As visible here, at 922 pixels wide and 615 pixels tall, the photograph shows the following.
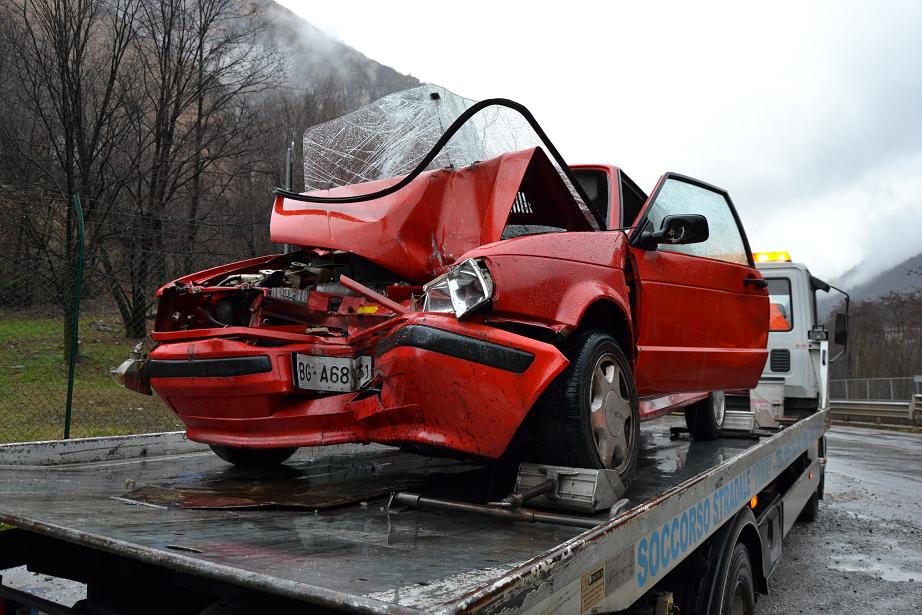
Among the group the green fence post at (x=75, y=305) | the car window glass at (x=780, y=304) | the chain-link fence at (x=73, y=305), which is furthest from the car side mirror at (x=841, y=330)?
the green fence post at (x=75, y=305)

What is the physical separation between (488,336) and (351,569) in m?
1.02

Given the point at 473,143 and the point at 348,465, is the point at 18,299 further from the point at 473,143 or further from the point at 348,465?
the point at 473,143

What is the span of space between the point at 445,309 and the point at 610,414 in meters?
0.82

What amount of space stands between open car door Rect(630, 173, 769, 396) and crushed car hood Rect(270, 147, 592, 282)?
71cm

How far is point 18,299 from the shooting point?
24.2 feet

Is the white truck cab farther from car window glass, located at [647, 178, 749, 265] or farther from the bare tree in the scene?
the bare tree

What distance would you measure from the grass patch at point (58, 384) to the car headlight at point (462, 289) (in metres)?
5.77

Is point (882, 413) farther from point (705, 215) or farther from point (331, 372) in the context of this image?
point (331, 372)

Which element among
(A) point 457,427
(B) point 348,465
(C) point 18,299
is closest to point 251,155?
(C) point 18,299

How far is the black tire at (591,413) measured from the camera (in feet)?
8.67

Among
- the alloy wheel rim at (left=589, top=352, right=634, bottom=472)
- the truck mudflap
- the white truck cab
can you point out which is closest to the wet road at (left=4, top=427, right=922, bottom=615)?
the white truck cab

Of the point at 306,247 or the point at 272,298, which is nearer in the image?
the point at 272,298

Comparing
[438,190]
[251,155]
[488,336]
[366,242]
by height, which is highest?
[251,155]

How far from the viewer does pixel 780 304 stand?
7.64m
